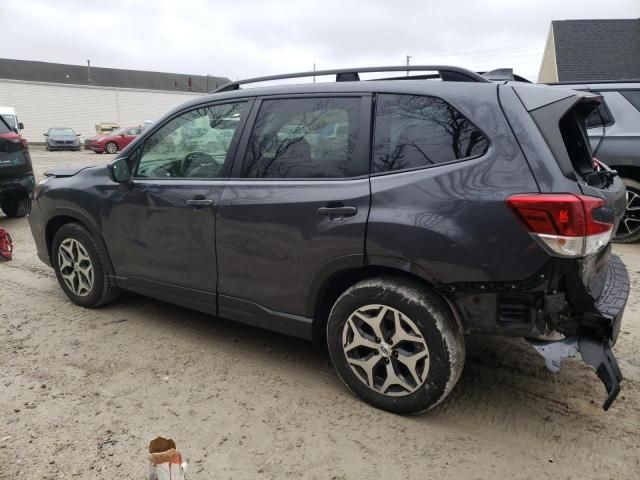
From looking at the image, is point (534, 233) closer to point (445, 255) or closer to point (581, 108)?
point (445, 255)

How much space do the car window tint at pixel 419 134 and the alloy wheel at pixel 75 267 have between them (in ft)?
8.90

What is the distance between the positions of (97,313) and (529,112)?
3.60 m

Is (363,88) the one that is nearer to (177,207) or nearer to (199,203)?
(199,203)

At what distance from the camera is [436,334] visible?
257 centimetres

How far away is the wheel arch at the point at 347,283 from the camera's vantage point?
260 cm

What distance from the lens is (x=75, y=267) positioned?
4.32 m

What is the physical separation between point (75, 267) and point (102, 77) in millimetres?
58383

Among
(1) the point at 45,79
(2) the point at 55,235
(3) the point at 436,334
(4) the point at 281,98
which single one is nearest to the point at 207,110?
(4) the point at 281,98

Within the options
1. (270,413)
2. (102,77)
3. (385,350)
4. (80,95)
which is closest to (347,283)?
(385,350)

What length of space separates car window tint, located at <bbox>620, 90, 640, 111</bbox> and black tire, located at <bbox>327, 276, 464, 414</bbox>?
5176 mm

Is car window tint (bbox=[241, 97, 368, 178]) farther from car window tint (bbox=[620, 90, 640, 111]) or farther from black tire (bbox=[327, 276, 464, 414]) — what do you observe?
car window tint (bbox=[620, 90, 640, 111])

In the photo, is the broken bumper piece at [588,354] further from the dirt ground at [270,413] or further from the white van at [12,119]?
the white van at [12,119]

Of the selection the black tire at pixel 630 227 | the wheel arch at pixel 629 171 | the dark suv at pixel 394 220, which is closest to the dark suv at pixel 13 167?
the dark suv at pixel 394 220

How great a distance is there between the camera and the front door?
339cm
